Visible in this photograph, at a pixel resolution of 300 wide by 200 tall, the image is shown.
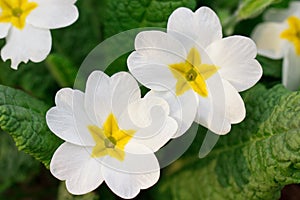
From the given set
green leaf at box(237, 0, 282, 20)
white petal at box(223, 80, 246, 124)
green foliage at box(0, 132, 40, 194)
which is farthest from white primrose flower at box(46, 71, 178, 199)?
green foliage at box(0, 132, 40, 194)

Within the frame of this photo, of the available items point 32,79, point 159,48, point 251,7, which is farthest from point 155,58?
point 32,79

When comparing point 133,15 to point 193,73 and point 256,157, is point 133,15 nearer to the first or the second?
point 193,73

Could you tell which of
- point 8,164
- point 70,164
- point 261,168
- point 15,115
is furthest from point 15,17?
point 261,168

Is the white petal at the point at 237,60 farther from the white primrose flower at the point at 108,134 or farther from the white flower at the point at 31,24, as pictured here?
the white flower at the point at 31,24

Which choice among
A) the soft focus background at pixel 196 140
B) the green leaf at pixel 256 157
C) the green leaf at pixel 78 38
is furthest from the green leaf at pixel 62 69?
the green leaf at pixel 256 157

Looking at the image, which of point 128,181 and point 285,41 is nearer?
point 128,181

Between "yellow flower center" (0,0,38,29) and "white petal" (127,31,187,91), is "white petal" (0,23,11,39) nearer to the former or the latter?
"yellow flower center" (0,0,38,29)
